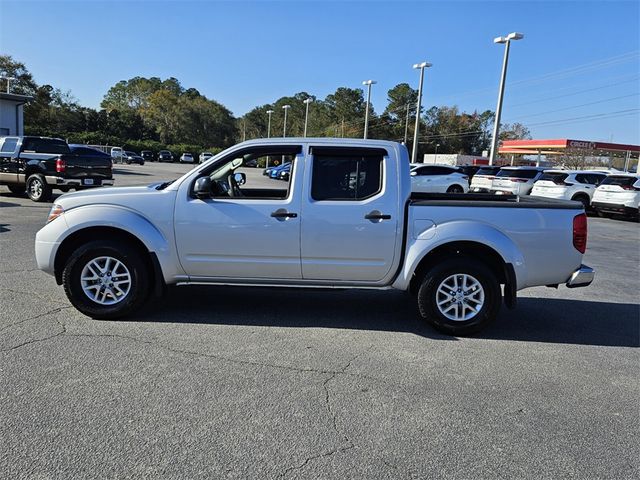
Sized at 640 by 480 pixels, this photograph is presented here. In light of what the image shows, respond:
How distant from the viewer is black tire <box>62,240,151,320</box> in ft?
16.5

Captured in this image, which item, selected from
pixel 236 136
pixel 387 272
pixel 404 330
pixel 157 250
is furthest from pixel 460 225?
pixel 236 136

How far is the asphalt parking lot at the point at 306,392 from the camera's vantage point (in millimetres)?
2881

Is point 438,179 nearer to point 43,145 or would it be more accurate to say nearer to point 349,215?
point 43,145

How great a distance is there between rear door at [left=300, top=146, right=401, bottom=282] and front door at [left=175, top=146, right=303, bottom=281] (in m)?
0.15

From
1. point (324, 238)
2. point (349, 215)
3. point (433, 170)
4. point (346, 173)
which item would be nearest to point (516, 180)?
point (433, 170)

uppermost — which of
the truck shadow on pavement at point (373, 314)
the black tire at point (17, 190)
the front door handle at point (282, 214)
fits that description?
the front door handle at point (282, 214)

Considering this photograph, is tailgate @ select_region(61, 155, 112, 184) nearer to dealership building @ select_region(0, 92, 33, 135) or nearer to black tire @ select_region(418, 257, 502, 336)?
black tire @ select_region(418, 257, 502, 336)

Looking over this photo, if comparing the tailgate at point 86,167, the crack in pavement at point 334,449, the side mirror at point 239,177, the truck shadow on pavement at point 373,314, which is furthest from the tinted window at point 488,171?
the crack in pavement at point 334,449

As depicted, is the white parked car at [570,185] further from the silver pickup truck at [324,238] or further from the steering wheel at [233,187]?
the steering wheel at [233,187]

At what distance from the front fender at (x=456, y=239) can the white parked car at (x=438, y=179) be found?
1776 cm

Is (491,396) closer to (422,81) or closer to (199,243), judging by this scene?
(199,243)

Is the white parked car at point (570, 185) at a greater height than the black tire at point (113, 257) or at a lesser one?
greater

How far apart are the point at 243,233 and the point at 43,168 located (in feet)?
41.1

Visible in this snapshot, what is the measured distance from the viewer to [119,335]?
15.3 ft
